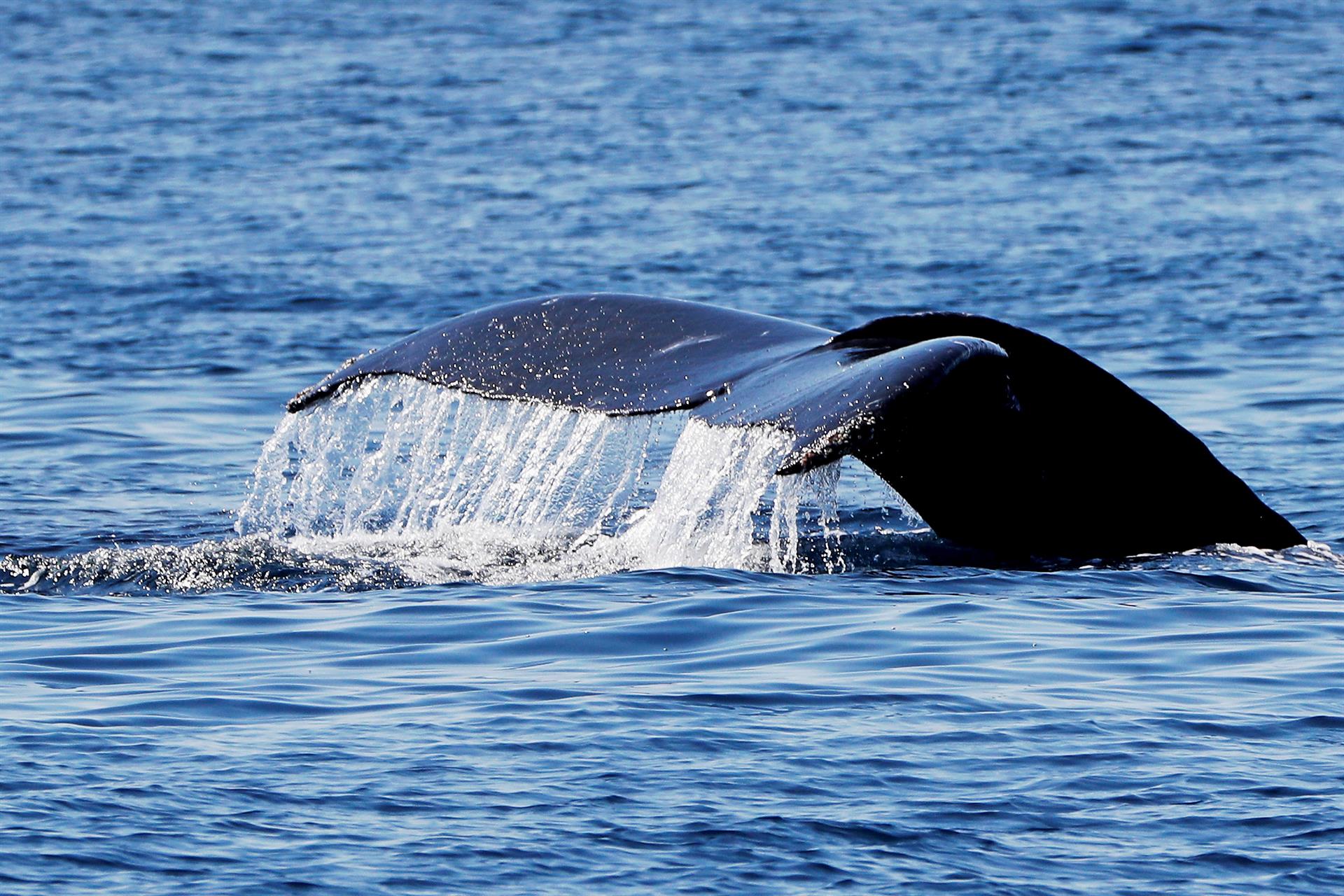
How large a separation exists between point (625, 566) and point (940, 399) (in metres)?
2.21

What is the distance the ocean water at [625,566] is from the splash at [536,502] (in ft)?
0.11

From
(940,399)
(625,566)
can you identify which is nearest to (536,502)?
(625,566)

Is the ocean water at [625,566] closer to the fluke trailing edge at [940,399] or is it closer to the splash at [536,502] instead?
the splash at [536,502]

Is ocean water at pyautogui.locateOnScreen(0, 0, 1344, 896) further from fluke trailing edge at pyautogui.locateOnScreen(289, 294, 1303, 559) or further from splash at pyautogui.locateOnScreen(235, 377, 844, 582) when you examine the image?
fluke trailing edge at pyautogui.locateOnScreen(289, 294, 1303, 559)

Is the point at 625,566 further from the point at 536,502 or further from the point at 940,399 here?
the point at 940,399

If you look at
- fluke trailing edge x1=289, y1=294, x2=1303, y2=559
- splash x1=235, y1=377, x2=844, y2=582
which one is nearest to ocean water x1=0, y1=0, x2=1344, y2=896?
splash x1=235, y1=377, x2=844, y2=582

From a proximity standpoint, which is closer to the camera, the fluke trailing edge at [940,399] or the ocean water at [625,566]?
the ocean water at [625,566]

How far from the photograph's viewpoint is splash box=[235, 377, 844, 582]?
6.88m

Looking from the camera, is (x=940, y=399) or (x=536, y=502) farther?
(x=536, y=502)

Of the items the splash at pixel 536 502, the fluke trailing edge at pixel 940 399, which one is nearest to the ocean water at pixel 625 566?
the splash at pixel 536 502

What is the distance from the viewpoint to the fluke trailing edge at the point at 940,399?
272 inches

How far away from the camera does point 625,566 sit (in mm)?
8266

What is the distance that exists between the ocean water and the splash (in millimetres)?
33

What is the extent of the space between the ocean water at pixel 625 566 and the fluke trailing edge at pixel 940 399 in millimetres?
149
